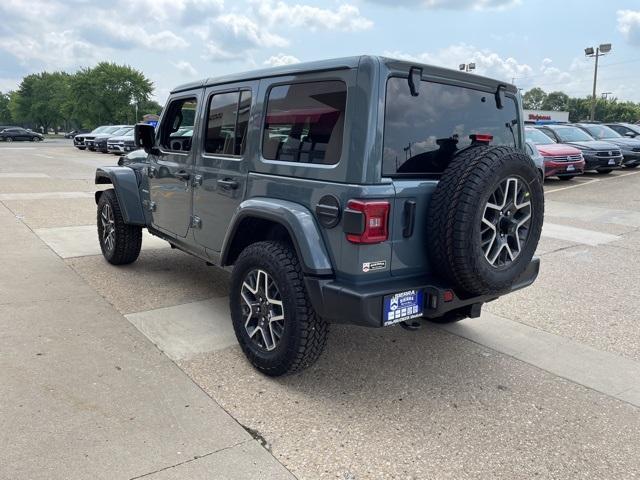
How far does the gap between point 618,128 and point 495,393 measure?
2097 cm

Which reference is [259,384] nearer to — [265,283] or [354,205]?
[265,283]

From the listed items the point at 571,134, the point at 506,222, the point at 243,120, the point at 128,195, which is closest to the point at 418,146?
the point at 506,222

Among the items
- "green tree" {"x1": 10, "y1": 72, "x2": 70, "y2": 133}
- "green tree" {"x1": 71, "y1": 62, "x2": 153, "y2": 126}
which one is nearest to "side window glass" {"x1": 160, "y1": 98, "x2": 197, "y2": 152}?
"green tree" {"x1": 71, "y1": 62, "x2": 153, "y2": 126}

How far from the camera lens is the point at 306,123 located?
3.19 m

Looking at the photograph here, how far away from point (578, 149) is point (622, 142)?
12.7 ft

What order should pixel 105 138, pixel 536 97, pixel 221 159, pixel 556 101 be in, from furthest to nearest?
pixel 536 97, pixel 556 101, pixel 105 138, pixel 221 159

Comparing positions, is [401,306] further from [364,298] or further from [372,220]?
[372,220]

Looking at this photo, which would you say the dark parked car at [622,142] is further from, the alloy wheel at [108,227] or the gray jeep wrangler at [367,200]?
the alloy wheel at [108,227]

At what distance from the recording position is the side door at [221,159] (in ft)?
12.0

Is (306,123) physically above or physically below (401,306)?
above

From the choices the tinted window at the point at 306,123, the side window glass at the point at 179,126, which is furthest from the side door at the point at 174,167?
the tinted window at the point at 306,123

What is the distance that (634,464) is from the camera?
2.60 metres

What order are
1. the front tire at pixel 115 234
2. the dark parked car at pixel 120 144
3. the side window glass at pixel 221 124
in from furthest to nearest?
the dark parked car at pixel 120 144, the front tire at pixel 115 234, the side window glass at pixel 221 124

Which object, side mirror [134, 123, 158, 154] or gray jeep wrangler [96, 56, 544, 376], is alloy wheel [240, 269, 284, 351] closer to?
gray jeep wrangler [96, 56, 544, 376]
